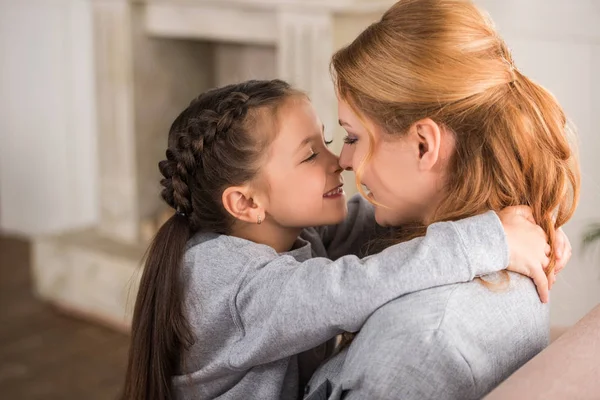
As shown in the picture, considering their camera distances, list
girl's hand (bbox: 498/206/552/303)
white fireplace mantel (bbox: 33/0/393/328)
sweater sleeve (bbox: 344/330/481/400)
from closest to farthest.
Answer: sweater sleeve (bbox: 344/330/481/400) → girl's hand (bbox: 498/206/552/303) → white fireplace mantel (bbox: 33/0/393/328)

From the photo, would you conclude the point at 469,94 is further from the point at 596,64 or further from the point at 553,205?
the point at 596,64

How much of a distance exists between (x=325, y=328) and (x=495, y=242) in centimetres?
29

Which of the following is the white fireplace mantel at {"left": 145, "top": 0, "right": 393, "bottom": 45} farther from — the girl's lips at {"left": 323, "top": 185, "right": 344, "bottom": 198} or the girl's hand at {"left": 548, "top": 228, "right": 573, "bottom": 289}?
the girl's hand at {"left": 548, "top": 228, "right": 573, "bottom": 289}

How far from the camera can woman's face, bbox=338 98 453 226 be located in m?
1.29

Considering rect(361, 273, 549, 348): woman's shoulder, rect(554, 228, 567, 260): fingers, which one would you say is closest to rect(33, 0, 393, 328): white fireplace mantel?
rect(554, 228, 567, 260): fingers

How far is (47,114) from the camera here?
4695mm

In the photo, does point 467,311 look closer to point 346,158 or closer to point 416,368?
point 416,368

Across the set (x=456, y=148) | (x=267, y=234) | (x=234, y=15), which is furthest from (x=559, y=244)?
(x=234, y=15)

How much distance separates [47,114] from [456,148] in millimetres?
3823

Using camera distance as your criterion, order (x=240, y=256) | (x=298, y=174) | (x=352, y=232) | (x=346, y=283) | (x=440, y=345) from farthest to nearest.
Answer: (x=352, y=232) < (x=298, y=174) < (x=240, y=256) < (x=346, y=283) < (x=440, y=345)

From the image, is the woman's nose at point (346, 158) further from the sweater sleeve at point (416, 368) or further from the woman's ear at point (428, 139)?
the sweater sleeve at point (416, 368)

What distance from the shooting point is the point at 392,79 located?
1262 mm

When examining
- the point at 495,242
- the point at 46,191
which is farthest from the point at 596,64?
the point at 46,191

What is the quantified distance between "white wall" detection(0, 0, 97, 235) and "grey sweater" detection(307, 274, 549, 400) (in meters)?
3.75
